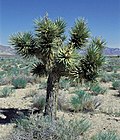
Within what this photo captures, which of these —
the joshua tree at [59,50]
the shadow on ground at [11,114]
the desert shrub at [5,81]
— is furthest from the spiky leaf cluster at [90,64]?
the desert shrub at [5,81]

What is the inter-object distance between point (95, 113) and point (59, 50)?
11.0ft

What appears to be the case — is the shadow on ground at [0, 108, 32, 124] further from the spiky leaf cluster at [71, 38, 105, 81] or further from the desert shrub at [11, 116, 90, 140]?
the desert shrub at [11, 116, 90, 140]

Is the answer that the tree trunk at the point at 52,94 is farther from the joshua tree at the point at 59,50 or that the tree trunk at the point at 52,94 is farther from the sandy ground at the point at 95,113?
the sandy ground at the point at 95,113

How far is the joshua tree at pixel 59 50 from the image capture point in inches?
357

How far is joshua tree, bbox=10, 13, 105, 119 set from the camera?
907 cm

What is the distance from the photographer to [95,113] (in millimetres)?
11359

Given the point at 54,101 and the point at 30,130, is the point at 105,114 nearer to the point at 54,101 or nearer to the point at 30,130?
the point at 54,101

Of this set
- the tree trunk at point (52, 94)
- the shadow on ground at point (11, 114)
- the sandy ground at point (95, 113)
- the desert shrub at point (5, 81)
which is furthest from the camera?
the desert shrub at point (5, 81)

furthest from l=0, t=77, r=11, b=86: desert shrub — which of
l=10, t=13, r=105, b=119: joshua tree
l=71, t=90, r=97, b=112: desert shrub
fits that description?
l=10, t=13, r=105, b=119: joshua tree

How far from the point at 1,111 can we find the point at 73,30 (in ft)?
13.3

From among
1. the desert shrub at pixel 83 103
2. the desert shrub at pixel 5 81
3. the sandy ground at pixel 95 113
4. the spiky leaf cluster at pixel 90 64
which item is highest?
the spiky leaf cluster at pixel 90 64

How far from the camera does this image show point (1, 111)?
37.8ft

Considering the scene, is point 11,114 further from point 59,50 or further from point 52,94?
point 59,50

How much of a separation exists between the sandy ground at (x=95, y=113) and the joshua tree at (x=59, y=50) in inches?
53.1
